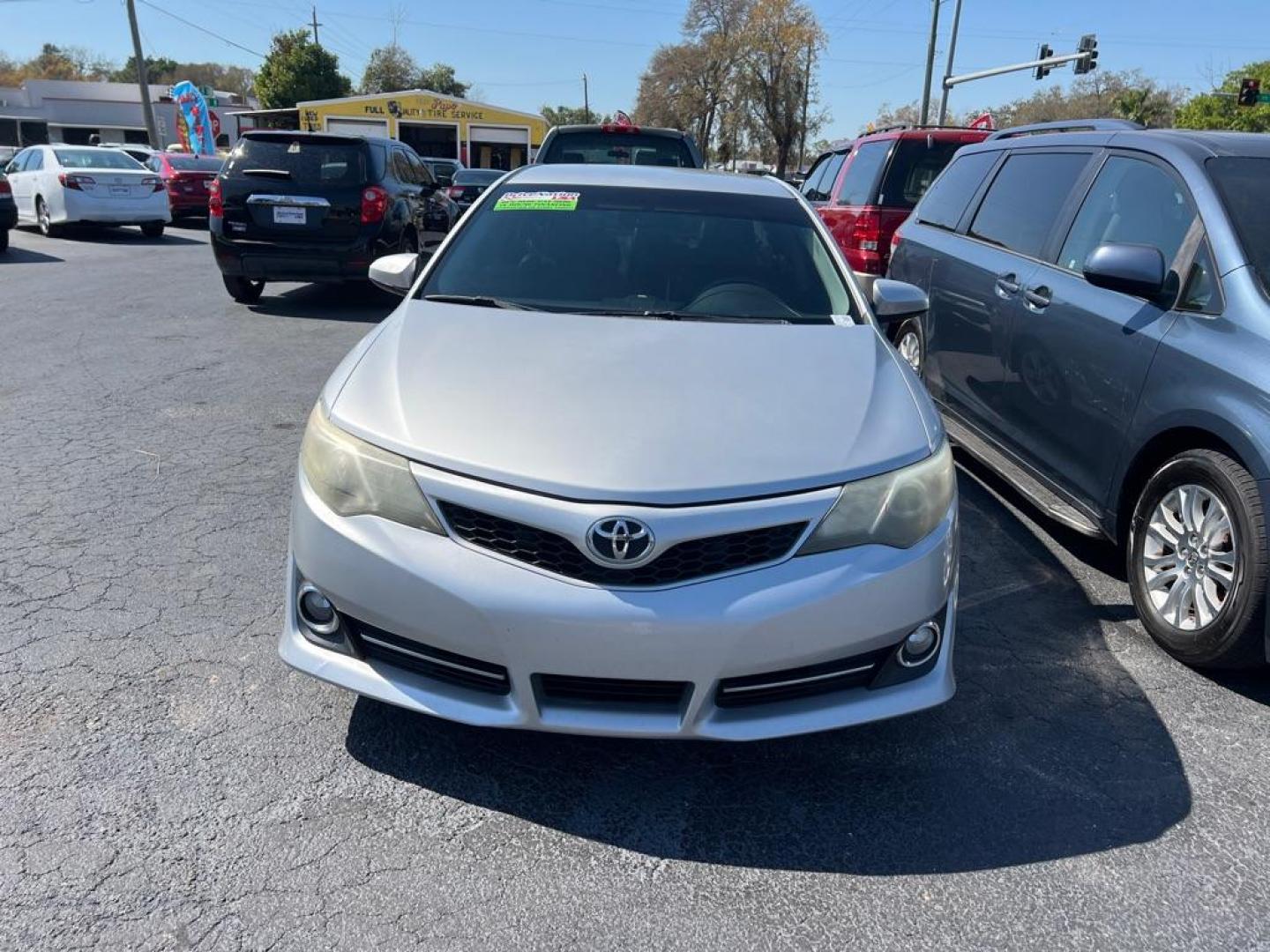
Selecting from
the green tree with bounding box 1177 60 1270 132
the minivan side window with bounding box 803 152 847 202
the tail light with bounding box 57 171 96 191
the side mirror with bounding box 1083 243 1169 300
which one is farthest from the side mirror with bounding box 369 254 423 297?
the green tree with bounding box 1177 60 1270 132

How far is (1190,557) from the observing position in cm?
341

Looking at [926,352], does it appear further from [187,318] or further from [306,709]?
[187,318]

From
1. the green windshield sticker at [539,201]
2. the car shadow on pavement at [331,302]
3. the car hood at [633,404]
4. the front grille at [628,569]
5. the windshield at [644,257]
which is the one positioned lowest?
the car shadow on pavement at [331,302]

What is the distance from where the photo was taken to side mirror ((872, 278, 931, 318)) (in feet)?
12.7

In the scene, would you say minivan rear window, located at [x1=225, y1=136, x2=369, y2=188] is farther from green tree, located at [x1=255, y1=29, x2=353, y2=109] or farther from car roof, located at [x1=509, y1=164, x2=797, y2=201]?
green tree, located at [x1=255, y1=29, x2=353, y2=109]

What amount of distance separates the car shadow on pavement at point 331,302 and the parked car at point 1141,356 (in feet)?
21.1

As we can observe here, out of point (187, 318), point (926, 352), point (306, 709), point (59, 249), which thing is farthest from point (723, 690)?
point (59, 249)

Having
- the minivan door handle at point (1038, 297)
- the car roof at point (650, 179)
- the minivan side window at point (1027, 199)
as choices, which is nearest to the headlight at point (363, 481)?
the car roof at point (650, 179)

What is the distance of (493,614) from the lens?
2.31 metres

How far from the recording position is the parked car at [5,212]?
13.4 m

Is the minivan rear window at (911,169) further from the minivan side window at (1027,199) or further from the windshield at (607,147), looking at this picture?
the minivan side window at (1027,199)

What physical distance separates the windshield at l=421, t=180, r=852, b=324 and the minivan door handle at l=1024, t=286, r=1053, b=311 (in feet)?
3.74

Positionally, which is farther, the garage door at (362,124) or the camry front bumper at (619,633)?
the garage door at (362,124)

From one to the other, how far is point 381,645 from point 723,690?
2.99ft
